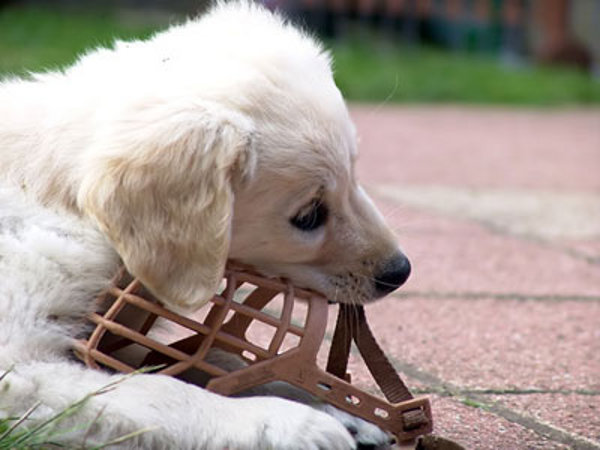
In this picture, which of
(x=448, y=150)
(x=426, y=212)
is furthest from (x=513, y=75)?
(x=426, y=212)

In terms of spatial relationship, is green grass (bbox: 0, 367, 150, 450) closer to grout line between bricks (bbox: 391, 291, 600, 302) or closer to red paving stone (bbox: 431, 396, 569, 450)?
red paving stone (bbox: 431, 396, 569, 450)

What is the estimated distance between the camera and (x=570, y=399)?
9.03ft

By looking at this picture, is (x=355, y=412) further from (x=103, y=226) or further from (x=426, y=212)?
(x=426, y=212)

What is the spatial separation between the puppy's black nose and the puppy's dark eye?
0.18 metres

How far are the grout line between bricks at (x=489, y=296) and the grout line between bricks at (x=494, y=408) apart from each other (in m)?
0.74

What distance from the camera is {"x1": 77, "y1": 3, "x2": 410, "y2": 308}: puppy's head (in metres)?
2.20

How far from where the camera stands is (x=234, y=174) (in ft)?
7.59

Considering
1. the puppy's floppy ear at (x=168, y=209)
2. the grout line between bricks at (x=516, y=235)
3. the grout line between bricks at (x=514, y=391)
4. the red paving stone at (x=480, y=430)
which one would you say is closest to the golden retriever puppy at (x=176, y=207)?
the puppy's floppy ear at (x=168, y=209)

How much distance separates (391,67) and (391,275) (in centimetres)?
807

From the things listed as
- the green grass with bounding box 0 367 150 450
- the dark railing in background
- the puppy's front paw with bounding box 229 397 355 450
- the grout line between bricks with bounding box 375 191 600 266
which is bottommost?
the dark railing in background

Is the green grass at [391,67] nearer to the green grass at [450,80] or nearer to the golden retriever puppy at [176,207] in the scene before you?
the green grass at [450,80]

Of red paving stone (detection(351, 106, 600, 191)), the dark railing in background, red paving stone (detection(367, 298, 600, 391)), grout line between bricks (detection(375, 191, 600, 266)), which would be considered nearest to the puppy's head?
red paving stone (detection(367, 298, 600, 391))

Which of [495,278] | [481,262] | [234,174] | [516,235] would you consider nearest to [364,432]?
[234,174]

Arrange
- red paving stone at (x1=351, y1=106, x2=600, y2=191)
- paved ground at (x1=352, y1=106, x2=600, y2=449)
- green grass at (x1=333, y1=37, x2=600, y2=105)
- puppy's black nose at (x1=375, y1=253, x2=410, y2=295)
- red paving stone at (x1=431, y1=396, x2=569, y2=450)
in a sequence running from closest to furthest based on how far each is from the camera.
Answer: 1. red paving stone at (x1=431, y1=396, x2=569, y2=450)
2. puppy's black nose at (x1=375, y1=253, x2=410, y2=295)
3. paved ground at (x1=352, y1=106, x2=600, y2=449)
4. red paving stone at (x1=351, y1=106, x2=600, y2=191)
5. green grass at (x1=333, y1=37, x2=600, y2=105)
